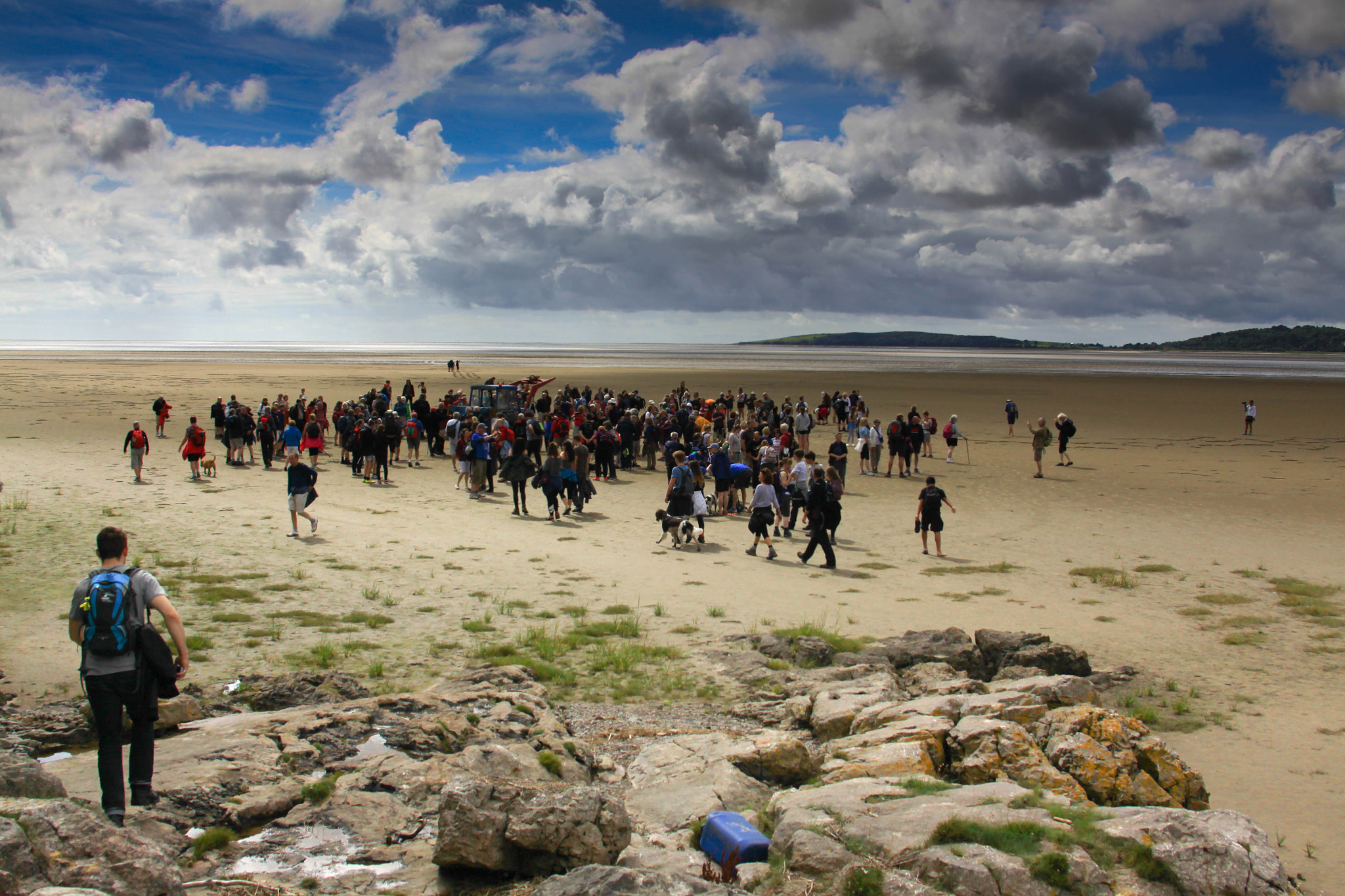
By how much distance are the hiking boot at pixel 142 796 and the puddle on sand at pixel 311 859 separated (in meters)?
0.63

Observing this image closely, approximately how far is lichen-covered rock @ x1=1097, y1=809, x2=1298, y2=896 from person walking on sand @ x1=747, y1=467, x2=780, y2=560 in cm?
1007

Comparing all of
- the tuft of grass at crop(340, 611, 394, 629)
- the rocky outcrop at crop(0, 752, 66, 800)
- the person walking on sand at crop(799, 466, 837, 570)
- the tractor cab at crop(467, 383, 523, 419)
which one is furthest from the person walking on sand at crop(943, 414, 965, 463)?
the rocky outcrop at crop(0, 752, 66, 800)

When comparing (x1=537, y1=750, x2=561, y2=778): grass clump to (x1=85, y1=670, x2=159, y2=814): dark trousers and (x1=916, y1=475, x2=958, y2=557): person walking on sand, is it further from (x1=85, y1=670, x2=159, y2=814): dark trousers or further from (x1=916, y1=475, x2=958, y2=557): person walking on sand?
(x1=916, y1=475, x2=958, y2=557): person walking on sand

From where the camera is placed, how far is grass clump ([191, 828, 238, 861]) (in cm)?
490

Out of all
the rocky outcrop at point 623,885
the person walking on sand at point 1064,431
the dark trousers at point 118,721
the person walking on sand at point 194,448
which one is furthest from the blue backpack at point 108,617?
the person walking on sand at point 1064,431

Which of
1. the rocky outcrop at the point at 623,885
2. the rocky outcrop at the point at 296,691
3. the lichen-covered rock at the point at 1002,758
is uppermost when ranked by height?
the rocky outcrop at the point at 623,885

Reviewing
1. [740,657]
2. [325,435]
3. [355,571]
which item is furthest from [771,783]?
[325,435]

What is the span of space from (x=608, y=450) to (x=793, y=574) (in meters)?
9.54

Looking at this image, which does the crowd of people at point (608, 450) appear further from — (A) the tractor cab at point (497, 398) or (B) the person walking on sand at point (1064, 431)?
(A) the tractor cab at point (497, 398)

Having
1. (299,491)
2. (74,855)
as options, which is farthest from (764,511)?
(74,855)

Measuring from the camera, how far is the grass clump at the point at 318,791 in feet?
18.3

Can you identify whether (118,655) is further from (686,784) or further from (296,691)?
(686,784)

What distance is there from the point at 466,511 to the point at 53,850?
1401 centimetres

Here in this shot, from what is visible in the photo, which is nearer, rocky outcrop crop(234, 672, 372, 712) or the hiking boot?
the hiking boot
